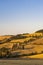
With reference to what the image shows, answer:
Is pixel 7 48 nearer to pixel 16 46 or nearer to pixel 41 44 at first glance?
pixel 16 46

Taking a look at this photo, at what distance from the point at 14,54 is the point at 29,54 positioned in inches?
108

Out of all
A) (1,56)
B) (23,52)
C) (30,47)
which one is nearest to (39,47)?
(30,47)

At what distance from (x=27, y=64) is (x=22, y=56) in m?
11.5

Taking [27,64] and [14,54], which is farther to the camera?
[14,54]

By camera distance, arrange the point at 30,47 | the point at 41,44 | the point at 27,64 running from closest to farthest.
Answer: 1. the point at 27,64
2. the point at 30,47
3. the point at 41,44

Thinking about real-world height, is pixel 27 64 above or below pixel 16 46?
below

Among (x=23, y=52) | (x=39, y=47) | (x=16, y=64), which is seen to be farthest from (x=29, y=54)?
(x=16, y=64)

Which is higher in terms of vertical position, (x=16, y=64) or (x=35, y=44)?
(x=35, y=44)

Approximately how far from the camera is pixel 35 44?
4384 centimetres

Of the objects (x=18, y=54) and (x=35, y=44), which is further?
(x=35, y=44)

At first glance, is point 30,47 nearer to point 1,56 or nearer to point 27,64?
point 1,56

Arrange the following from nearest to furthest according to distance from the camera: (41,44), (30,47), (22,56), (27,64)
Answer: (27,64), (22,56), (30,47), (41,44)

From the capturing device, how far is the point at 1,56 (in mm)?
40531

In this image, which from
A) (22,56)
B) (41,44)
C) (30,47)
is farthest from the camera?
(41,44)
